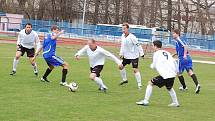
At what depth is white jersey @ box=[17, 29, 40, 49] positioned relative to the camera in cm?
1775

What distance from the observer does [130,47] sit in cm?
1648

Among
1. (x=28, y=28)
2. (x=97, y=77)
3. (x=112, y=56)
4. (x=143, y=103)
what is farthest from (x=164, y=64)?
(x=28, y=28)

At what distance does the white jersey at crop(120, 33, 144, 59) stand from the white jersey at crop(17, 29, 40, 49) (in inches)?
126

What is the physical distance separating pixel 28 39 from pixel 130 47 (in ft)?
12.7

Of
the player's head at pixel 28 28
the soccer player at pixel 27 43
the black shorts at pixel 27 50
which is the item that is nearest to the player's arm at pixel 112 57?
the soccer player at pixel 27 43

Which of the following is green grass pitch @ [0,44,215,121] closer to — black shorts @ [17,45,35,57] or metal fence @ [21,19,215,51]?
black shorts @ [17,45,35,57]

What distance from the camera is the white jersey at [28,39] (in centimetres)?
1775

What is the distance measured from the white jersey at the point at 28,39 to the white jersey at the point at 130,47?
320 cm

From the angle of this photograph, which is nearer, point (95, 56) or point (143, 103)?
point (143, 103)

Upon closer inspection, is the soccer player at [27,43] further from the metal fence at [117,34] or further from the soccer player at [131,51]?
the metal fence at [117,34]

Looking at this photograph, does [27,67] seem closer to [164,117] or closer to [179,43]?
[179,43]

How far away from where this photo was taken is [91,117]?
10109 mm

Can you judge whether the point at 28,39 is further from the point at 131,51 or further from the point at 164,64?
the point at 164,64

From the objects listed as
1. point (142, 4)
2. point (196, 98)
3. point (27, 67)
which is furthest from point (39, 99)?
point (142, 4)
